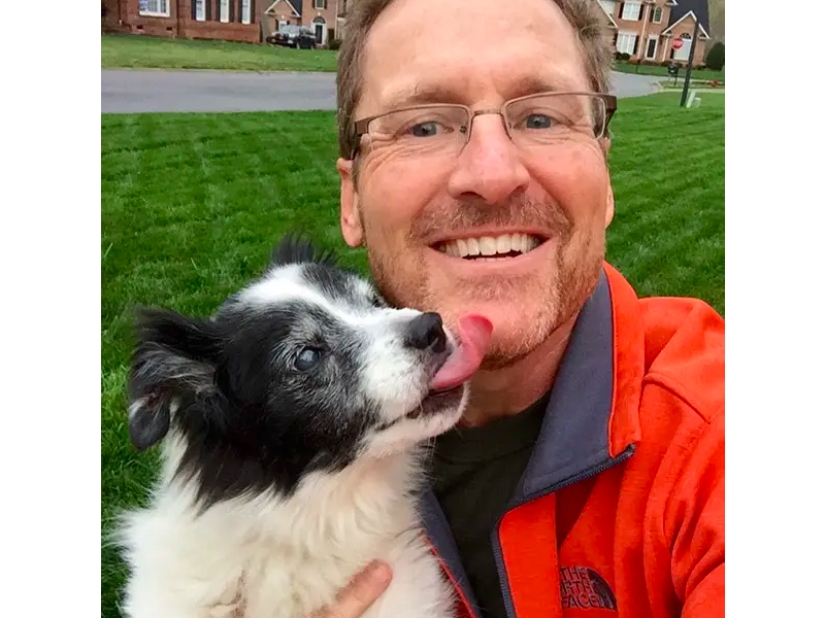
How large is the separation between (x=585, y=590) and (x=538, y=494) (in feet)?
0.75

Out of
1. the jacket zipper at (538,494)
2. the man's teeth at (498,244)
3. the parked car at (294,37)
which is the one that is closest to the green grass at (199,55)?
the parked car at (294,37)

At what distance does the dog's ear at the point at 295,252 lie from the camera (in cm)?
184

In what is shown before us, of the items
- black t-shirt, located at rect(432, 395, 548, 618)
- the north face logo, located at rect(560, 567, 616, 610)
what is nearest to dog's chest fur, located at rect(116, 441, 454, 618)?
black t-shirt, located at rect(432, 395, 548, 618)

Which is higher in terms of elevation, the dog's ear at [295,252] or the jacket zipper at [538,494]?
the dog's ear at [295,252]

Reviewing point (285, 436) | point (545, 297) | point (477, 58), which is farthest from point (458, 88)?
point (285, 436)

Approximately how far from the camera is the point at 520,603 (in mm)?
1458

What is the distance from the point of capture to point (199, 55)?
5.56 ft

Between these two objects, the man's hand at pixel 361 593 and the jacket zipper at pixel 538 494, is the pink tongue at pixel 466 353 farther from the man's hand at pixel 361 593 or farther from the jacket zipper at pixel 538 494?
the man's hand at pixel 361 593

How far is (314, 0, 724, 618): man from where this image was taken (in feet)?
4.48

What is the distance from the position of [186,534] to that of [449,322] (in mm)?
734

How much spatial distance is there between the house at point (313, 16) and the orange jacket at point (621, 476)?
90 centimetres

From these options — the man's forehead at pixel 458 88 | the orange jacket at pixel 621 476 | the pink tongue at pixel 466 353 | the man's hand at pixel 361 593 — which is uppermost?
the man's forehead at pixel 458 88
